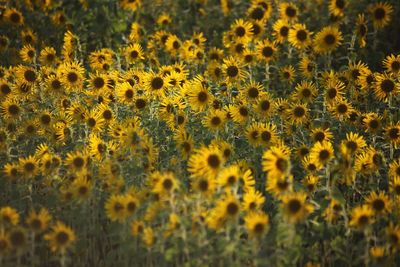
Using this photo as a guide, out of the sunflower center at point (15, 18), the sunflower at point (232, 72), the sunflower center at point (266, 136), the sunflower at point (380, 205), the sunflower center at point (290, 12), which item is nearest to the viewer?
the sunflower at point (380, 205)

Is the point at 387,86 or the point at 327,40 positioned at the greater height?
the point at 327,40

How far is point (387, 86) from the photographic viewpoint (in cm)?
536

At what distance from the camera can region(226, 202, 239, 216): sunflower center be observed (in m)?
3.33

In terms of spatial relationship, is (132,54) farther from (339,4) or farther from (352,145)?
(352,145)

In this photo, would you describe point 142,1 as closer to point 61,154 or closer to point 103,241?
point 61,154

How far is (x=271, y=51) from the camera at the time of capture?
599 cm

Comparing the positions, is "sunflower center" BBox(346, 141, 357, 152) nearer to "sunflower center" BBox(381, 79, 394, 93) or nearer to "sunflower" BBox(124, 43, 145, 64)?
"sunflower center" BBox(381, 79, 394, 93)

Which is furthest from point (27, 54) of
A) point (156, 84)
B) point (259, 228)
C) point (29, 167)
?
point (259, 228)

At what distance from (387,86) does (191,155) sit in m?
2.30

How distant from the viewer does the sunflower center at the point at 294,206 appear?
3.40m

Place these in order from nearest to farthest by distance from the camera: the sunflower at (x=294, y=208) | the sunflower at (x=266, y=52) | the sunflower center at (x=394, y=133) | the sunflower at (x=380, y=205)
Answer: the sunflower at (x=294, y=208) < the sunflower at (x=380, y=205) < the sunflower center at (x=394, y=133) < the sunflower at (x=266, y=52)

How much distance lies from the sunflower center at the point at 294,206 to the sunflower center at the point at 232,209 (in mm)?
319

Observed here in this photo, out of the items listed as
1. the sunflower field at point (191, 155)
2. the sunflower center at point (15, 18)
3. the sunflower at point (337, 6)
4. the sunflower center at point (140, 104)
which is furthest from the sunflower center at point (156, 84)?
the sunflower center at point (15, 18)

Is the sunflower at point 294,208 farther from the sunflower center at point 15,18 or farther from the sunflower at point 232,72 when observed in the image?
the sunflower center at point 15,18
